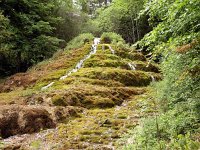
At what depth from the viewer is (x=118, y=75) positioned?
1956cm

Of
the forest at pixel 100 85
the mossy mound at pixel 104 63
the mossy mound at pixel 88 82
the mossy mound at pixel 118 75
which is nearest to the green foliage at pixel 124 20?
the forest at pixel 100 85

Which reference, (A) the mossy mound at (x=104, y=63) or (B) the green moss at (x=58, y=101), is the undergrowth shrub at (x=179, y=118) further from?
(A) the mossy mound at (x=104, y=63)

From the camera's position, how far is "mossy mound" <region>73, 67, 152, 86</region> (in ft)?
62.4

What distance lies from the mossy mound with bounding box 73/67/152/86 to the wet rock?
6790mm

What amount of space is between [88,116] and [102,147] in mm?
3660

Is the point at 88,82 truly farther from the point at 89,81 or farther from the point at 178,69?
the point at 178,69

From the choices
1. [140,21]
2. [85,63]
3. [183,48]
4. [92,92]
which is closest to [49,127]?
[92,92]

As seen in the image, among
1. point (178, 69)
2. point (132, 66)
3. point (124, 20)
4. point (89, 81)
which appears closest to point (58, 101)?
point (89, 81)

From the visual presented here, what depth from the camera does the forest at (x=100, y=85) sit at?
23.9 ft

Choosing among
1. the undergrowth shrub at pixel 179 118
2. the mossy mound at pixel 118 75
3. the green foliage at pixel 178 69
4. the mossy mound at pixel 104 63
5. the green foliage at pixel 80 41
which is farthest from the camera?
the green foliage at pixel 80 41

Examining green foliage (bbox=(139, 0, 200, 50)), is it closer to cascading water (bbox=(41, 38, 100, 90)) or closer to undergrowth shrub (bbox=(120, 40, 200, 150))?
undergrowth shrub (bbox=(120, 40, 200, 150))

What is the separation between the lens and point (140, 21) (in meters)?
36.7

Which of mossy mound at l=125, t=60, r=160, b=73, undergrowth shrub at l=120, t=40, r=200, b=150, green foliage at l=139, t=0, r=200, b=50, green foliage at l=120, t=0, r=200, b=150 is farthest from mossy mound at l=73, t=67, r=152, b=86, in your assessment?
green foliage at l=139, t=0, r=200, b=50

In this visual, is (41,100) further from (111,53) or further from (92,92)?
(111,53)
